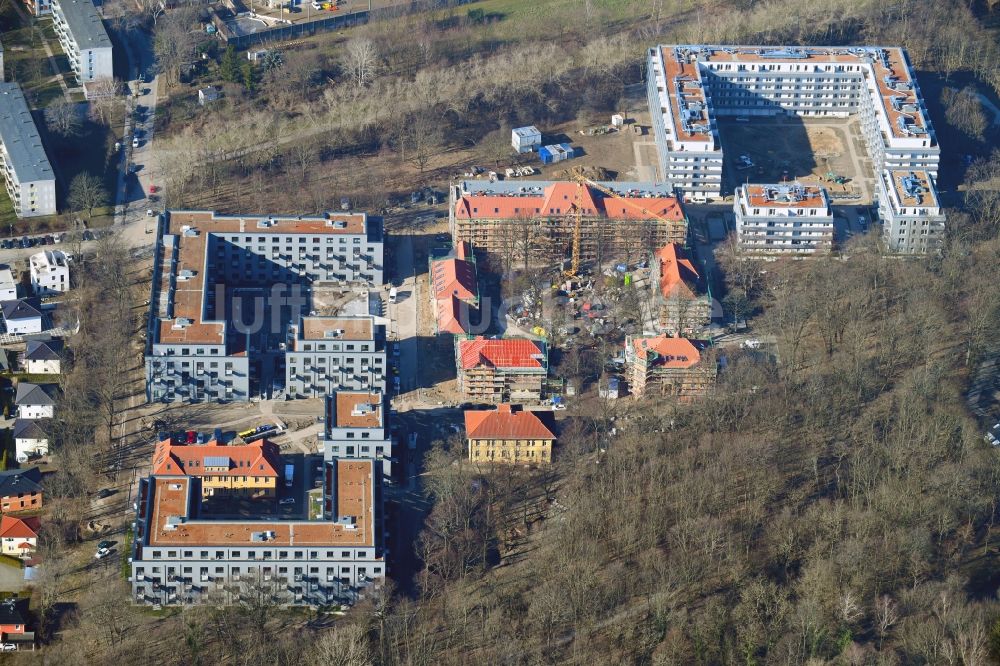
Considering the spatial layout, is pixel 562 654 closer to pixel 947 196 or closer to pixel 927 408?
pixel 927 408

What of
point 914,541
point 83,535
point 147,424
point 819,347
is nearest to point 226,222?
point 147,424

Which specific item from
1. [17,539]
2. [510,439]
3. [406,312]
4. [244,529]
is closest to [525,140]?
[406,312]

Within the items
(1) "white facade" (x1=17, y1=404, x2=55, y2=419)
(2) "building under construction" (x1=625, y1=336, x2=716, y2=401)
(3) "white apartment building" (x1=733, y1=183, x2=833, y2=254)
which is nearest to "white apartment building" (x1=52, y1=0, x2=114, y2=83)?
(1) "white facade" (x1=17, y1=404, x2=55, y2=419)

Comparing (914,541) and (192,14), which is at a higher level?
(192,14)

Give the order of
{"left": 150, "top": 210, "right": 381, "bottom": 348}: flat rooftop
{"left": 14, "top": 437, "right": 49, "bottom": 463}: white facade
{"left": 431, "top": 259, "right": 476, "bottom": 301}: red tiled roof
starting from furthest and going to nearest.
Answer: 1. {"left": 431, "top": 259, "right": 476, "bottom": 301}: red tiled roof
2. {"left": 150, "top": 210, "right": 381, "bottom": 348}: flat rooftop
3. {"left": 14, "top": 437, "right": 49, "bottom": 463}: white facade

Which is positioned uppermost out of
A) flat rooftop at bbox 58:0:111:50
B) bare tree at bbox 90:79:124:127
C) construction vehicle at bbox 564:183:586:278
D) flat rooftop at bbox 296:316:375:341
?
flat rooftop at bbox 58:0:111:50

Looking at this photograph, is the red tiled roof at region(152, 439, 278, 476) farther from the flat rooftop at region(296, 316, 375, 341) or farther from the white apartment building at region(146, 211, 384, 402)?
the flat rooftop at region(296, 316, 375, 341)
